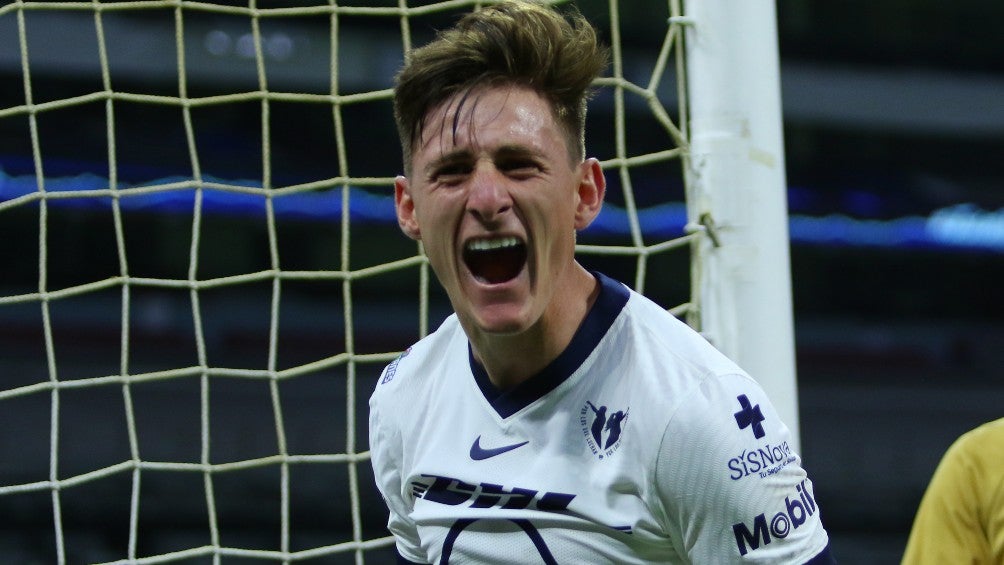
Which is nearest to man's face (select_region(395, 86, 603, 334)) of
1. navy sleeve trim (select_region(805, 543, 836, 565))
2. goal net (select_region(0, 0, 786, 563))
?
navy sleeve trim (select_region(805, 543, 836, 565))

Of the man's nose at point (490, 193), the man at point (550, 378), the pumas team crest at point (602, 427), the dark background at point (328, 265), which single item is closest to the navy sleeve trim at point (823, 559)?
the man at point (550, 378)

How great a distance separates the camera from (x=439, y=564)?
1.39 meters

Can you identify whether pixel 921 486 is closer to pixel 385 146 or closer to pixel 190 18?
pixel 385 146

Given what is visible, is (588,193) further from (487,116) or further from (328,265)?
(328,265)

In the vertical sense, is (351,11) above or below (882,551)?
above

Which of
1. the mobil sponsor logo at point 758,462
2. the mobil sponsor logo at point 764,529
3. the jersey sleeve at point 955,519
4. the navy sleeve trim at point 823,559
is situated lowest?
the jersey sleeve at point 955,519

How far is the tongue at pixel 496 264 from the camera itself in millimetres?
1360

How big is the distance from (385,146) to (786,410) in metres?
7.76

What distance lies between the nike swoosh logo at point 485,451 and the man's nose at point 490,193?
228 mm

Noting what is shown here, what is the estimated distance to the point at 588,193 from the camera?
138 cm

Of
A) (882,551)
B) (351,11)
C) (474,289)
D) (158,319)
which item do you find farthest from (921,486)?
(474,289)

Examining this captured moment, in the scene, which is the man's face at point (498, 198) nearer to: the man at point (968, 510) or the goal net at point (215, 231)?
the man at point (968, 510)

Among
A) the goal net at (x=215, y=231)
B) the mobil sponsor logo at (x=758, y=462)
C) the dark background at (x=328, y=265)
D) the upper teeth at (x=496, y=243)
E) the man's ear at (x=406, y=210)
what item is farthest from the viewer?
the goal net at (x=215, y=231)

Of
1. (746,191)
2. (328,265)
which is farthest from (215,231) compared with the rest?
(746,191)
